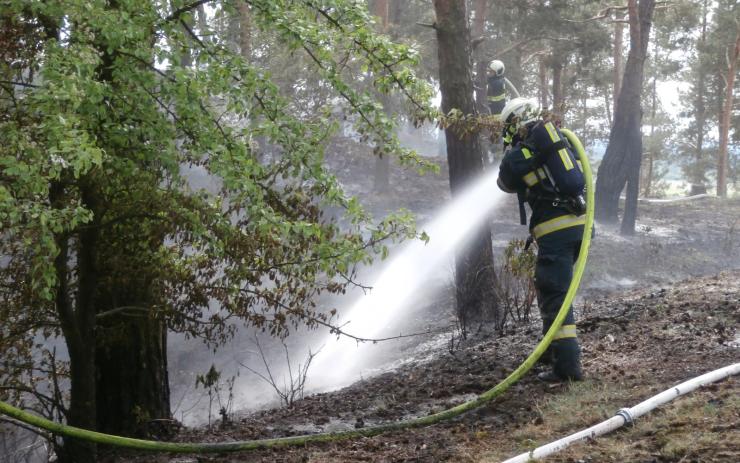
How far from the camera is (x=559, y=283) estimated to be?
5551mm

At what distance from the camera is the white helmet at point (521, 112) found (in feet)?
18.3

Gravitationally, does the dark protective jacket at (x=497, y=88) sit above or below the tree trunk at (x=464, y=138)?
above

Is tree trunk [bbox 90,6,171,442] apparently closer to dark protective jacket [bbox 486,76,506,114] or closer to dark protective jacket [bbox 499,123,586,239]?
dark protective jacket [bbox 499,123,586,239]

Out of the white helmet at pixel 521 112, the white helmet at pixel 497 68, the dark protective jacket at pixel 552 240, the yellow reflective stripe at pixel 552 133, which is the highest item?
the white helmet at pixel 497 68

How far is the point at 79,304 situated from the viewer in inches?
202

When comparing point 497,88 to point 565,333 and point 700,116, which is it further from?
point 700,116

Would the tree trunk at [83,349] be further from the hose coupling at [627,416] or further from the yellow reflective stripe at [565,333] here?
the hose coupling at [627,416]

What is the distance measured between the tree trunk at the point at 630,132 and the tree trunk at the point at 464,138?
952cm

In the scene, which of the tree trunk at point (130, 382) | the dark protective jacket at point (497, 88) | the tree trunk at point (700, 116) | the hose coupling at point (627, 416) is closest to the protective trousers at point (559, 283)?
the hose coupling at point (627, 416)

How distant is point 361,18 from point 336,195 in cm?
117

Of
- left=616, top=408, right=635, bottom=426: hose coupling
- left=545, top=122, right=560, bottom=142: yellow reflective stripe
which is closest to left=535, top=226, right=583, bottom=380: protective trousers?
left=545, top=122, right=560, bottom=142: yellow reflective stripe

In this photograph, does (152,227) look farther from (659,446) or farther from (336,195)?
(659,446)

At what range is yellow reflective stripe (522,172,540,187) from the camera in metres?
5.56

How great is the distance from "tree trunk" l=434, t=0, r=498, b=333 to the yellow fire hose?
3592 millimetres
